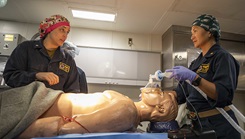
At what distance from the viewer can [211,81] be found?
4.59 feet

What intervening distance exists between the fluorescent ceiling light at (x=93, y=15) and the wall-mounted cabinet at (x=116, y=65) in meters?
0.55

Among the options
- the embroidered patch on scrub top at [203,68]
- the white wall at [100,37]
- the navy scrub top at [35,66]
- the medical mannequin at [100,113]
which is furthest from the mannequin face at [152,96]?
the white wall at [100,37]

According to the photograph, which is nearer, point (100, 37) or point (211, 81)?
point (211, 81)

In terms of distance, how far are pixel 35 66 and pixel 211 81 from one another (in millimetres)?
1384

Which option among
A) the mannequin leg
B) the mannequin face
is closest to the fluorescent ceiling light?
the mannequin face

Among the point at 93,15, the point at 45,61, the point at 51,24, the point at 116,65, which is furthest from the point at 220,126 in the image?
the point at 93,15

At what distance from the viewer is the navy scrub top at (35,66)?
1357 millimetres

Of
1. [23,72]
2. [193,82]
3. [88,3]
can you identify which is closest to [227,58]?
[193,82]

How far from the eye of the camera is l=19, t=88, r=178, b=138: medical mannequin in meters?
0.90

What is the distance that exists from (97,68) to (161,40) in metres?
1.41

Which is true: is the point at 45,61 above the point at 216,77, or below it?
above

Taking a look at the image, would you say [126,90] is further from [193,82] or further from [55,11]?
[193,82]

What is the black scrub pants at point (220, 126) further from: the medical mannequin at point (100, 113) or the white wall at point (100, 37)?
the white wall at point (100, 37)

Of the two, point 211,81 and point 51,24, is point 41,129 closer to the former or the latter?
point 51,24
